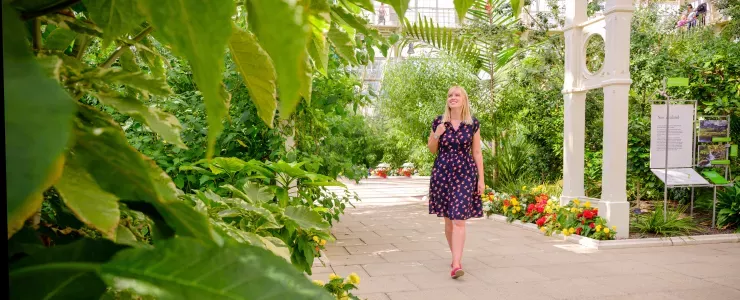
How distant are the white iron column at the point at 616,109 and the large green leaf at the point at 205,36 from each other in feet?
21.5

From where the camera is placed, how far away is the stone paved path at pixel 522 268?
4051 millimetres

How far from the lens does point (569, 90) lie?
7.36m

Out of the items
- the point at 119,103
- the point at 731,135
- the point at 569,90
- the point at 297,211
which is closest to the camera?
the point at 119,103

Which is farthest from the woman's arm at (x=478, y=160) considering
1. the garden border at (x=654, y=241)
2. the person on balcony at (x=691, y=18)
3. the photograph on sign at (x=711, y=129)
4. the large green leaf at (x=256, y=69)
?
the person on balcony at (x=691, y=18)

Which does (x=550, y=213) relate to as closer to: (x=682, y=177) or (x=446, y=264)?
(x=682, y=177)

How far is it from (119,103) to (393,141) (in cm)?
1866

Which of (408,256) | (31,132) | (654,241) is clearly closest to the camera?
(31,132)

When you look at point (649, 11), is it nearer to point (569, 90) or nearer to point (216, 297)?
point (569, 90)

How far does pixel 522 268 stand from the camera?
4.83m

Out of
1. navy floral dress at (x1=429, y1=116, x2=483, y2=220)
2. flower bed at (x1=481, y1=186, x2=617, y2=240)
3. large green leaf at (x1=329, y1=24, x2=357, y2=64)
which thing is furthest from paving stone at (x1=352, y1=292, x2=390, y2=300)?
large green leaf at (x1=329, y1=24, x2=357, y2=64)

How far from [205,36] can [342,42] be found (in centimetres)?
45

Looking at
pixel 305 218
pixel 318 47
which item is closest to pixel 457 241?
pixel 305 218

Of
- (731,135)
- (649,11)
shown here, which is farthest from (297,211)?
(649,11)

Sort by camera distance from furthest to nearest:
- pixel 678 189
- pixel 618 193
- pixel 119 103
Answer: pixel 678 189
pixel 618 193
pixel 119 103
